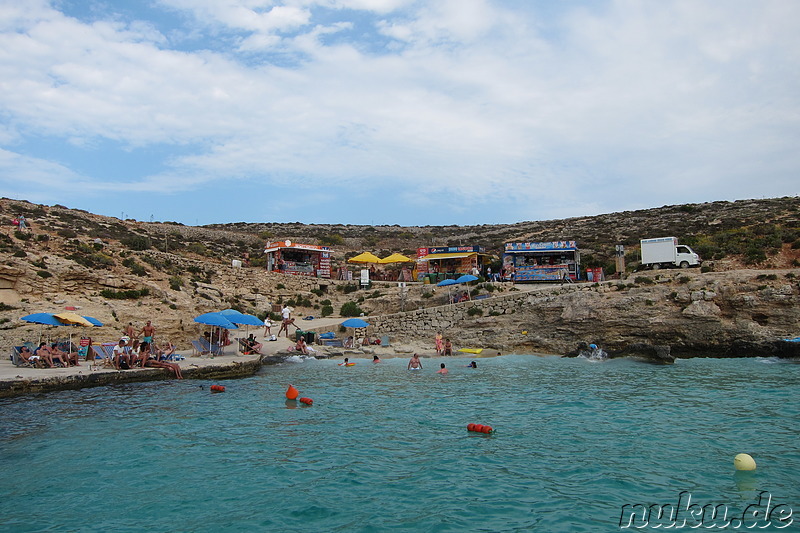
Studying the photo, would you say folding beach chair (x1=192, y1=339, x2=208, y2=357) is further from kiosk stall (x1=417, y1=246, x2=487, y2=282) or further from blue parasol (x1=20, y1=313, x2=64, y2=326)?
kiosk stall (x1=417, y1=246, x2=487, y2=282)

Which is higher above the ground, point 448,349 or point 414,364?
point 448,349

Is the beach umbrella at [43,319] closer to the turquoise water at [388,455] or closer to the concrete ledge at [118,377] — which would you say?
the concrete ledge at [118,377]

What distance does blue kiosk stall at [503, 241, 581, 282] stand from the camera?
33.0 meters

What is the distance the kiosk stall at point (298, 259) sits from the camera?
131 ft

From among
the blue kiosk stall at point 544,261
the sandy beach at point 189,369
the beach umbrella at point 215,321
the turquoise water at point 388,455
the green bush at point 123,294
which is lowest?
the turquoise water at point 388,455

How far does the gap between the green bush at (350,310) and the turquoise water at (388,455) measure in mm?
15948

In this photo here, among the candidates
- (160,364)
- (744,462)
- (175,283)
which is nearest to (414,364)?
(160,364)

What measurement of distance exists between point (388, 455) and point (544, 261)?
2714cm

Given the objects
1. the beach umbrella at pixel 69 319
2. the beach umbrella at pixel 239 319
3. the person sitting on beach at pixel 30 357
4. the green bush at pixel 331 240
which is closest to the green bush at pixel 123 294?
the beach umbrella at pixel 69 319

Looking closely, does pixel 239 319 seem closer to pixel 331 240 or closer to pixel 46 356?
pixel 46 356

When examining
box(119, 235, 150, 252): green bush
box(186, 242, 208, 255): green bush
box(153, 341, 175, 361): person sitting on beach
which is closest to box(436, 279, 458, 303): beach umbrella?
box(153, 341, 175, 361): person sitting on beach

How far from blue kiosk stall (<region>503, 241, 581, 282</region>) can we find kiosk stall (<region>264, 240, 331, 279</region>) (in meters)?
15.1

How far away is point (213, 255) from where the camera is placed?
43062 mm

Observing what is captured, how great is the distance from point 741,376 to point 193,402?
16.8 m
